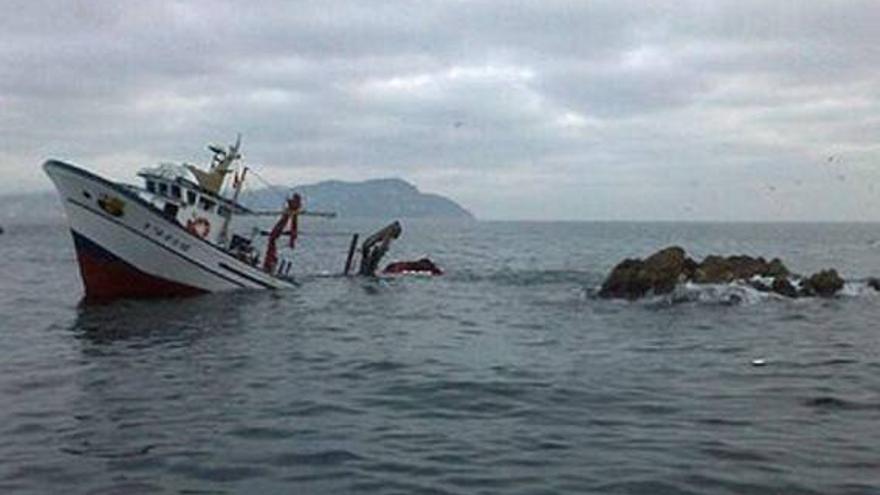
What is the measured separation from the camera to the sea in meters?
12.9

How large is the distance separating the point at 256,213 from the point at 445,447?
29339mm

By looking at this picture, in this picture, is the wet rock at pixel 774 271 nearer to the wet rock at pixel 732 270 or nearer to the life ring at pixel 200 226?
the wet rock at pixel 732 270

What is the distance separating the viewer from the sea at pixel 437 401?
42.2 feet

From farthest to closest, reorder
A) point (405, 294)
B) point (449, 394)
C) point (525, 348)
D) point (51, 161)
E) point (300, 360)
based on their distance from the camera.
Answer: point (405, 294)
point (51, 161)
point (525, 348)
point (300, 360)
point (449, 394)

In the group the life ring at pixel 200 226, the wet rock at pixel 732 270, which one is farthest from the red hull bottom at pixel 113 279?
the wet rock at pixel 732 270

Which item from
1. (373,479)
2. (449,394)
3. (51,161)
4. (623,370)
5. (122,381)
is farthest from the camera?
(51,161)

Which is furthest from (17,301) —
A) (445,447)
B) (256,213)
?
(445,447)

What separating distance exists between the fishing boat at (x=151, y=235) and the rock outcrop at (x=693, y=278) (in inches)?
599

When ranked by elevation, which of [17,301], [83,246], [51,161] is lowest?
[17,301]

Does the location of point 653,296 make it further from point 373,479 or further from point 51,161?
point 373,479

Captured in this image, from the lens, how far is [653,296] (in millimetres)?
39969

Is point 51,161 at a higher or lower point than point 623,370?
higher

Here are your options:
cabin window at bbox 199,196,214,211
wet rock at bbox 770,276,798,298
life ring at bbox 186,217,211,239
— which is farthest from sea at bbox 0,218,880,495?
cabin window at bbox 199,196,214,211

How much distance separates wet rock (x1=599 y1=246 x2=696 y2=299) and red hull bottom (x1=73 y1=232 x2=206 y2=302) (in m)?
17.1
